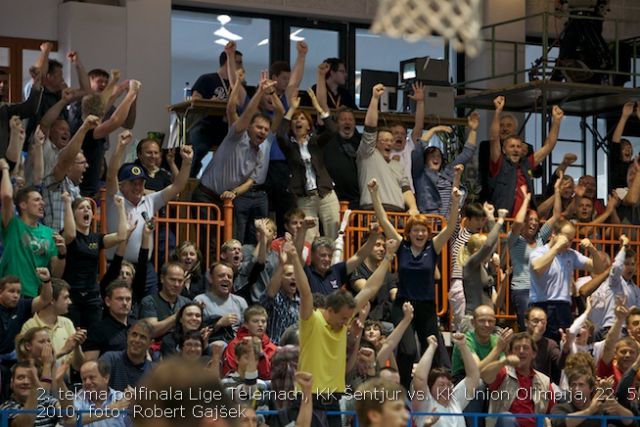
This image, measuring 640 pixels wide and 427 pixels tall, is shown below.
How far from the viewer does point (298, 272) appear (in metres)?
9.79

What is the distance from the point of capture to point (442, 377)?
10836mm

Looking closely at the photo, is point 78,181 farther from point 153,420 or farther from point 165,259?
point 153,420

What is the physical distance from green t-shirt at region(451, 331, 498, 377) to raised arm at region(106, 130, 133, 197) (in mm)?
3636

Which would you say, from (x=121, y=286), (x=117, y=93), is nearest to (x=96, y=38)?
(x=117, y=93)

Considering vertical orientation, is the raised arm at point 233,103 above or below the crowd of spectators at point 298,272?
above

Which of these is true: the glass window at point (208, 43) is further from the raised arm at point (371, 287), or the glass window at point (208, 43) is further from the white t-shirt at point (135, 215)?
the raised arm at point (371, 287)

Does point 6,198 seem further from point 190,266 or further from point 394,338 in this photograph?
point 394,338

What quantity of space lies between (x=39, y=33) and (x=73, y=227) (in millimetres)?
7221

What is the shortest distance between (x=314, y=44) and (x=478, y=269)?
8061 millimetres

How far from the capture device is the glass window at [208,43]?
1912cm

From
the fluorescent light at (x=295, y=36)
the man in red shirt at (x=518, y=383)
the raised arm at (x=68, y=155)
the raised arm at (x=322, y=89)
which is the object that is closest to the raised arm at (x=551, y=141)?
the raised arm at (x=322, y=89)

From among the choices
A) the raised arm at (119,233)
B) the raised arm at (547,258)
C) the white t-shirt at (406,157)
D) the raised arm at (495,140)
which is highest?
the raised arm at (495,140)

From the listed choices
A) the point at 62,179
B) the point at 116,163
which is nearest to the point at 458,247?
the point at 116,163

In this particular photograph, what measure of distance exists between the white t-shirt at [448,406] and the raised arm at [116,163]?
373 centimetres
